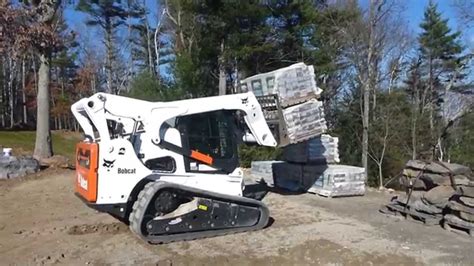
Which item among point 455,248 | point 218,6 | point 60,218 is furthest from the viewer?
point 218,6

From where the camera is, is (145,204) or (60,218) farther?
(60,218)

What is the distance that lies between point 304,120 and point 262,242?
309 centimetres

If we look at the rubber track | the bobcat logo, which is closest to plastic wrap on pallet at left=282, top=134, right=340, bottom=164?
the rubber track

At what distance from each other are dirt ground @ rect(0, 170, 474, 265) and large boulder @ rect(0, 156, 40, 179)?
4.60 metres

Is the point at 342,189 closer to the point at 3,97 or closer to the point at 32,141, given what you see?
the point at 32,141

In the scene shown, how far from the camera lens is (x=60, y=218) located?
352 inches

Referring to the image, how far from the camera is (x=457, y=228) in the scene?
765cm

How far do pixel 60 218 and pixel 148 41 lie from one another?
33546mm

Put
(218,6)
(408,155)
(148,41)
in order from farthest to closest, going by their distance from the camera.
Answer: (148,41) → (408,155) → (218,6)

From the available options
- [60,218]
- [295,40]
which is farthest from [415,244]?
[295,40]

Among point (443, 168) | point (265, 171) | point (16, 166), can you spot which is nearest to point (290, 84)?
point (443, 168)

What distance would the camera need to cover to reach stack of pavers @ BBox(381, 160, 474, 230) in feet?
26.2

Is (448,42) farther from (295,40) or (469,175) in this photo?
(469,175)

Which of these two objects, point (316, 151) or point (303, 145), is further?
point (303, 145)
